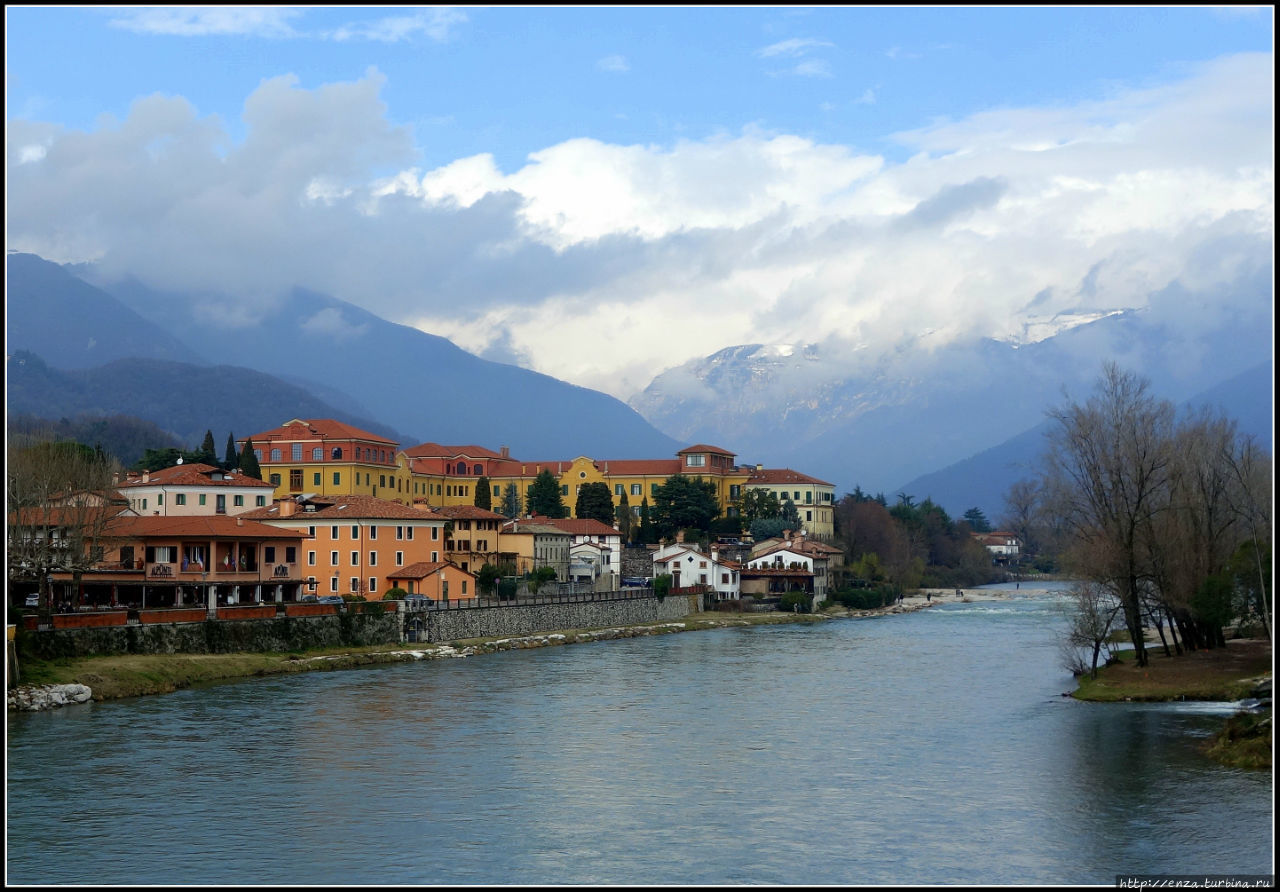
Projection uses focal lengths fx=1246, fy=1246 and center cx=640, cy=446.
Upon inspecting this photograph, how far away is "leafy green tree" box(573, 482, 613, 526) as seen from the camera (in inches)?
4289

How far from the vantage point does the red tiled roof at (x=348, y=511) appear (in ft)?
206

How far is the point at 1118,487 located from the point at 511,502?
260ft

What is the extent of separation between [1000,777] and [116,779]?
19.4m

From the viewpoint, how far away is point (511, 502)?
115250mm

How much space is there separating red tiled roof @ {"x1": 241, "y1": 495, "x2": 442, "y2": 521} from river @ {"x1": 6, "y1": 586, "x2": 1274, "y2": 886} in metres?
18.8

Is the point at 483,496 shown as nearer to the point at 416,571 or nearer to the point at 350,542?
the point at 416,571

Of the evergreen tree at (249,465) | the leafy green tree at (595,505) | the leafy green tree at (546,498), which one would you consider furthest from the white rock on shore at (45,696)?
the leafy green tree at (595,505)

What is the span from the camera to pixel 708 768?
96.7ft

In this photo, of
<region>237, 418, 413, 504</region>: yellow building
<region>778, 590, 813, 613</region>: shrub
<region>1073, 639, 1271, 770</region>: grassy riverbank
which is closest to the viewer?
<region>1073, 639, 1271, 770</region>: grassy riverbank

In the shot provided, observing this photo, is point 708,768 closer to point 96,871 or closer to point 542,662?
point 96,871

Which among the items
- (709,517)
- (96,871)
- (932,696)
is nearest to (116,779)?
(96,871)

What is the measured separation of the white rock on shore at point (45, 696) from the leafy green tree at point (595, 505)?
71.8m

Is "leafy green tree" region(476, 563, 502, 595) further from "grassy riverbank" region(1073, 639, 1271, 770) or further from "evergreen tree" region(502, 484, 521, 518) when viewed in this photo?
"evergreen tree" region(502, 484, 521, 518)

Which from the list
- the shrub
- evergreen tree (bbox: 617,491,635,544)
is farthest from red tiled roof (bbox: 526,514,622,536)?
the shrub
